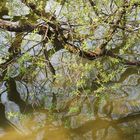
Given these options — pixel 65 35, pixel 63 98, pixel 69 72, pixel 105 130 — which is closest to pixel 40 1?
pixel 65 35

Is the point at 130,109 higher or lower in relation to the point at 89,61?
lower

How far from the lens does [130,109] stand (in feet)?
17.4

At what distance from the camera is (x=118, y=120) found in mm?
5145

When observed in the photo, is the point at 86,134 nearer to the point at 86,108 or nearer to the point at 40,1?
the point at 86,108

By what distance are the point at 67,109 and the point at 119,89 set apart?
896mm

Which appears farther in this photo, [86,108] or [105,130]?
[86,108]

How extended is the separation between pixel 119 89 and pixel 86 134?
1.10 metres

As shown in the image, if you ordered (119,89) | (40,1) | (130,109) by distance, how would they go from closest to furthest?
(40,1) < (130,109) < (119,89)

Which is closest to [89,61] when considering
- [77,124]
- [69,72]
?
[69,72]

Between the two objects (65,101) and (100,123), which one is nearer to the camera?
(100,123)

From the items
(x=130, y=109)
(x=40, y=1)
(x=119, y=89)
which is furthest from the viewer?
(x=119, y=89)

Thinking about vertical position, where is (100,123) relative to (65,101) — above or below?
below

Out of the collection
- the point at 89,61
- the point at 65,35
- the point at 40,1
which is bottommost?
the point at 89,61

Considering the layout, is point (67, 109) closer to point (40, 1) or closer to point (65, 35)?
point (65, 35)
